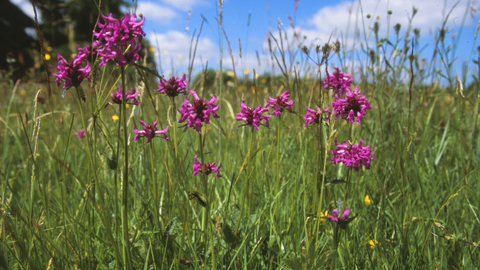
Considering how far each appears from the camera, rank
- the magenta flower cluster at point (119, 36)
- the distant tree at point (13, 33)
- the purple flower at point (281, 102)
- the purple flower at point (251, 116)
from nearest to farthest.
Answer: the magenta flower cluster at point (119, 36) < the purple flower at point (251, 116) < the purple flower at point (281, 102) < the distant tree at point (13, 33)

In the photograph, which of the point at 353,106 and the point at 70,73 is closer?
the point at 70,73

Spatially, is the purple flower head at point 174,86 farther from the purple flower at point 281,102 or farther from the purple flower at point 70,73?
the purple flower at point 281,102

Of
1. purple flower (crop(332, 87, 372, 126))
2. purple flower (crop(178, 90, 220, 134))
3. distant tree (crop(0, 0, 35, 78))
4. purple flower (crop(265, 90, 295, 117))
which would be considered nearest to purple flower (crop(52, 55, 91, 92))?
purple flower (crop(178, 90, 220, 134))

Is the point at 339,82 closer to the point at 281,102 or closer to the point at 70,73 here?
the point at 281,102

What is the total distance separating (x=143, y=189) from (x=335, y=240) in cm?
99

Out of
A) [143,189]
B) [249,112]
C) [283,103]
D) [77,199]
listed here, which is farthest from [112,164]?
[77,199]

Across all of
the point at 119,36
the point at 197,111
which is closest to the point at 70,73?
the point at 119,36

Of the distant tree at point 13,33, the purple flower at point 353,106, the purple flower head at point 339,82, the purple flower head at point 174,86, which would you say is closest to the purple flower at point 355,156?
the purple flower at point 353,106

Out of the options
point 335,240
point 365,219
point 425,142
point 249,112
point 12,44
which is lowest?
point 365,219

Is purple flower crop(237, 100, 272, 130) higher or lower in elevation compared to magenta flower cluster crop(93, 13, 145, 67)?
lower

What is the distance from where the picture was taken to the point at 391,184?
5.48ft

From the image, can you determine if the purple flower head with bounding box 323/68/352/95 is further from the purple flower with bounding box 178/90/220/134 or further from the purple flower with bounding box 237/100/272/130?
the purple flower with bounding box 178/90/220/134

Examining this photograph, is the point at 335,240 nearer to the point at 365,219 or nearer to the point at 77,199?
the point at 365,219

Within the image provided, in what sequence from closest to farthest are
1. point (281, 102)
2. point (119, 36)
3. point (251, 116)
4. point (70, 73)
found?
1. point (119, 36)
2. point (70, 73)
3. point (251, 116)
4. point (281, 102)
